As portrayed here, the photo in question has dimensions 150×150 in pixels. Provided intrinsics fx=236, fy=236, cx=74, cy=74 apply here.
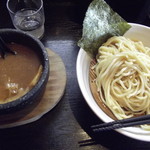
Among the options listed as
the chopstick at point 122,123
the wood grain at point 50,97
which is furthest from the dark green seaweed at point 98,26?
the chopstick at point 122,123

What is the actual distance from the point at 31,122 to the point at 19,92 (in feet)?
0.66

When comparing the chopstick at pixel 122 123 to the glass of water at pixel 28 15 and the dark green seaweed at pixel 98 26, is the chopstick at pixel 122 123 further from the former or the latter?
the glass of water at pixel 28 15

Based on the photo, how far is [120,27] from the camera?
1.47 meters

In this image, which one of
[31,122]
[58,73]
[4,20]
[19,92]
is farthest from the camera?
[4,20]

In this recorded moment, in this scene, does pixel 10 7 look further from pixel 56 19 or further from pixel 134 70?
pixel 134 70

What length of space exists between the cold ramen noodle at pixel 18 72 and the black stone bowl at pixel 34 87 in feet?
0.12

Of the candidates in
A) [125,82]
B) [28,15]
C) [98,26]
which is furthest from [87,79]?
[28,15]

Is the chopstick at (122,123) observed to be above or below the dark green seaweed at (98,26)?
below

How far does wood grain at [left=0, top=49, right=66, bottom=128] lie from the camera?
47.0 inches

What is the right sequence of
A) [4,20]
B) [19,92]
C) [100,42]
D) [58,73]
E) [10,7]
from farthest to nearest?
[4,20] < [10,7] < [100,42] < [58,73] < [19,92]

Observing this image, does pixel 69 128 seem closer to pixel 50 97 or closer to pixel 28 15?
pixel 50 97

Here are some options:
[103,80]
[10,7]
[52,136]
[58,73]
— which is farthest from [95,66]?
[10,7]

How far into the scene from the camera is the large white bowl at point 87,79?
112 cm

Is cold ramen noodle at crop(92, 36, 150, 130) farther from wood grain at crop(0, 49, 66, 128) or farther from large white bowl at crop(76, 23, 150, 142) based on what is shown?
wood grain at crop(0, 49, 66, 128)
